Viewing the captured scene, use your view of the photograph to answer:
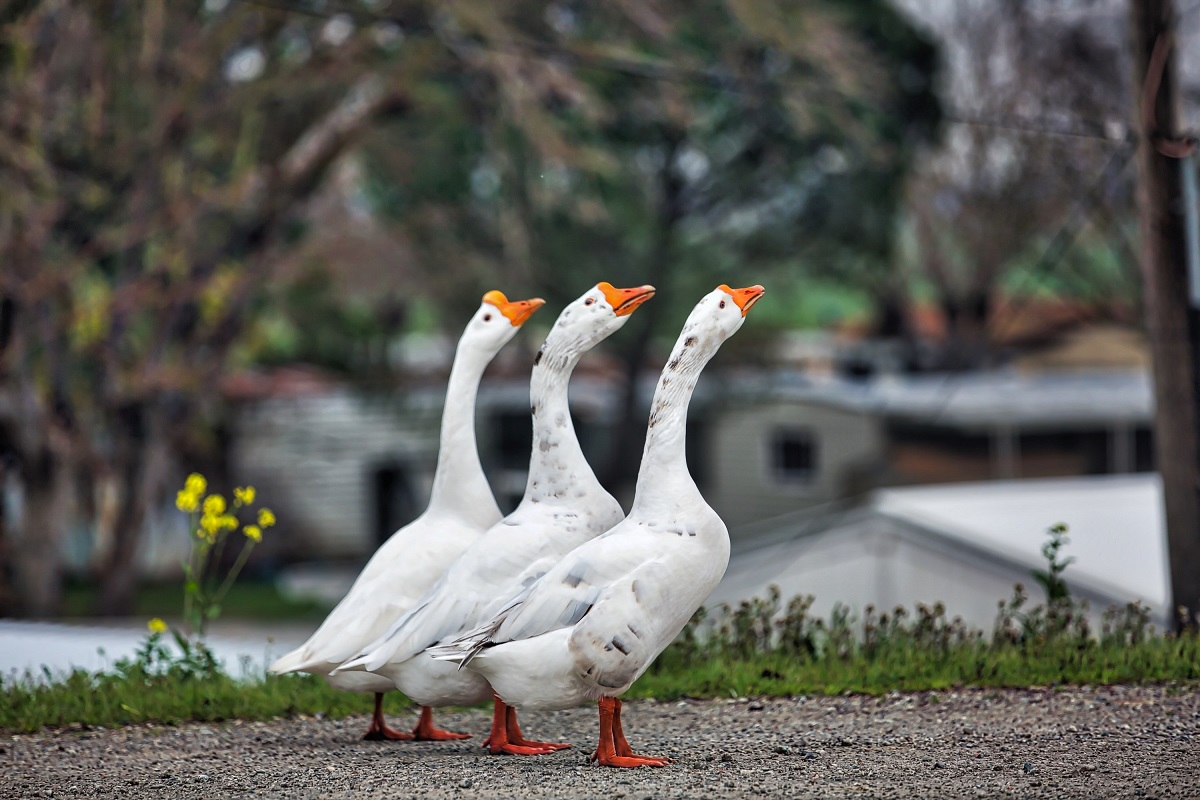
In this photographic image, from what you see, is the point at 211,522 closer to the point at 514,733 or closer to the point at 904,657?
the point at 514,733

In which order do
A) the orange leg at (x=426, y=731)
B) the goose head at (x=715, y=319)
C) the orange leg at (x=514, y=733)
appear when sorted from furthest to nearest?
the orange leg at (x=426, y=731) < the orange leg at (x=514, y=733) < the goose head at (x=715, y=319)

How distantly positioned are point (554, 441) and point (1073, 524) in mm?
7756

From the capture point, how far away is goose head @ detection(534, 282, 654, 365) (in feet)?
17.3

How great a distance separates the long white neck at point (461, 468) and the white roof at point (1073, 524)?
5.86 metres

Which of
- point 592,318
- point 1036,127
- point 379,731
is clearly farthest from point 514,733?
point 1036,127

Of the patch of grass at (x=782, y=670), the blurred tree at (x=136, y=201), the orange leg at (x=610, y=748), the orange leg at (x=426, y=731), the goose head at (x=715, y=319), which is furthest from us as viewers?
the blurred tree at (x=136, y=201)

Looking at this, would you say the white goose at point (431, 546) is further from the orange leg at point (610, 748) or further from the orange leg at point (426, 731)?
the orange leg at point (610, 748)

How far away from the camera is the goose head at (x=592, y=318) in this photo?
208 inches

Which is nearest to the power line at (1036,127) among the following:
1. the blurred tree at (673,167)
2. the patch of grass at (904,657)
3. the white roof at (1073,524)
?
the blurred tree at (673,167)

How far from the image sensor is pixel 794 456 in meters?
19.5

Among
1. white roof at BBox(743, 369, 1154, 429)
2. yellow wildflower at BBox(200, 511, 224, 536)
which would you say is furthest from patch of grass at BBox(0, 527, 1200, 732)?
white roof at BBox(743, 369, 1154, 429)

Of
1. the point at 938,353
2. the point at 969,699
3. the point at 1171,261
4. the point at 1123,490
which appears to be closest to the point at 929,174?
the point at 938,353

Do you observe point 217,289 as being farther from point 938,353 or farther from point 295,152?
point 938,353

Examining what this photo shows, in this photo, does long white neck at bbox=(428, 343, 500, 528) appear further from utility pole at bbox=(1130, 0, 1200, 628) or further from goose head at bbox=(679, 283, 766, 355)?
utility pole at bbox=(1130, 0, 1200, 628)
